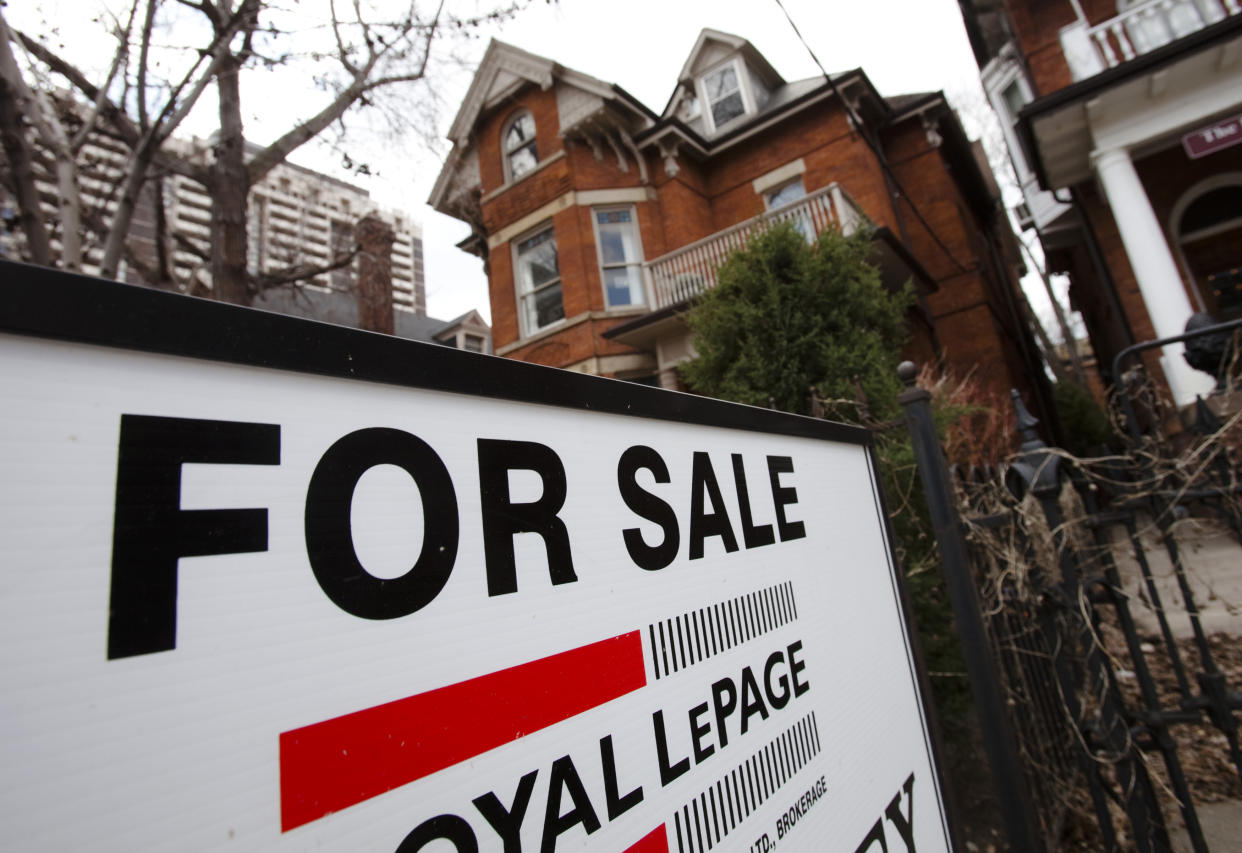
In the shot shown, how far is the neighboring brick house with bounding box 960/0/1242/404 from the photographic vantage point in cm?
598

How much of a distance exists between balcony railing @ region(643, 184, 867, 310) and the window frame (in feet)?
6.23

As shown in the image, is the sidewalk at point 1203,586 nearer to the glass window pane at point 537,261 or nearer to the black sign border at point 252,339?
the black sign border at point 252,339

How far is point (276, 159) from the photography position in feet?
18.9

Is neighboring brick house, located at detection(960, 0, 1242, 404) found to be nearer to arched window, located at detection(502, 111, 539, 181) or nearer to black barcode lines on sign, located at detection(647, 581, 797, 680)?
black barcode lines on sign, located at detection(647, 581, 797, 680)

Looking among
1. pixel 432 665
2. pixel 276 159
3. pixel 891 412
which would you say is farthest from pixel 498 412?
pixel 276 159

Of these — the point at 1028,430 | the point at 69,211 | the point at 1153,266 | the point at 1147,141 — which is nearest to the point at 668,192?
the point at 1147,141

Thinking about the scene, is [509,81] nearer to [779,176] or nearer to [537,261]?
[537,261]

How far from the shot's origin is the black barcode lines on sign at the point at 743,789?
2.63ft

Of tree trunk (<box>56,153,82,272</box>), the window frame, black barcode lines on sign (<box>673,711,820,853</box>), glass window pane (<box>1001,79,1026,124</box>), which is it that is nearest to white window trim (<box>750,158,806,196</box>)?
the window frame

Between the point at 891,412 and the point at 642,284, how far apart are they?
294 inches

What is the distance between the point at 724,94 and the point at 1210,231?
28.9ft

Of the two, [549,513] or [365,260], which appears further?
[365,260]

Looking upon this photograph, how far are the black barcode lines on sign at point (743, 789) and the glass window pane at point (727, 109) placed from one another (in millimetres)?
13760

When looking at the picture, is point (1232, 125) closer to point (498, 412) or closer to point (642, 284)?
point (642, 284)
